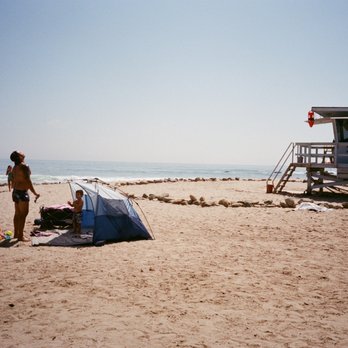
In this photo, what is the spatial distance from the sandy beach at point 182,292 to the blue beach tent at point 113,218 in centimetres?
41

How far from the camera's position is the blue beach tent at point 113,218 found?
8133mm

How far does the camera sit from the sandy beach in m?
3.87

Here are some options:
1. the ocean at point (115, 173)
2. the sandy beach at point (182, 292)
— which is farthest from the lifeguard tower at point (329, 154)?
the ocean at point (115, 173)

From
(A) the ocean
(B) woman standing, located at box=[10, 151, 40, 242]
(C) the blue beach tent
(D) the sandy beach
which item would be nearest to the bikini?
(B) woman standing, located at box=[10, 151, 40, 242]

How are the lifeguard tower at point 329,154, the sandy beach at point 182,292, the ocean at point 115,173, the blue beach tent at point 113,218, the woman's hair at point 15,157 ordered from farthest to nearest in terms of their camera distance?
the ocean at point 115,173, the lifeguard tower at point 329,154, the blue beach tent at point 113,218, the woman's hair at point 15,157, the sandy beach at point 182,292

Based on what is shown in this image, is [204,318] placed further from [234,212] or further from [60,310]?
[234,212]

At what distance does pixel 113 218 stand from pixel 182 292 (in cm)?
366

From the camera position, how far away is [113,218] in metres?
8.34

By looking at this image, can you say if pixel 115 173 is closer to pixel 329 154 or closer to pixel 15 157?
pixel 329 154

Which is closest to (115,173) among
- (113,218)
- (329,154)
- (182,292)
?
(329,154)

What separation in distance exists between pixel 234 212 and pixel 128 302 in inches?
340

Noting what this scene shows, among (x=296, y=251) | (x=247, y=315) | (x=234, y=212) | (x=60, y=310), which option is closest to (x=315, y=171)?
(x=234, y=212)

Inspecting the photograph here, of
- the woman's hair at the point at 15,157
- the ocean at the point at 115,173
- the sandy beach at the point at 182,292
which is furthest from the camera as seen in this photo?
the ocean at the point at 115,173

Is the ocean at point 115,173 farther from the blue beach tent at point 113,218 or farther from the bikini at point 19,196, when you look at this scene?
the blue beach tent at point 113,218
